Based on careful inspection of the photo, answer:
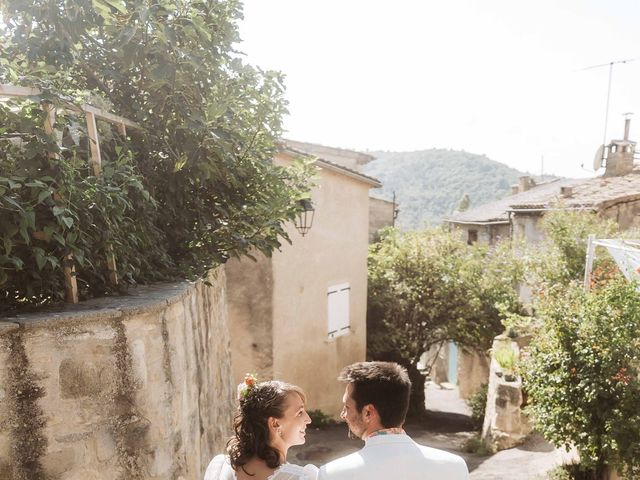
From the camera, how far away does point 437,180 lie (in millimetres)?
91562

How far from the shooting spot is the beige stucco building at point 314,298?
9828mm

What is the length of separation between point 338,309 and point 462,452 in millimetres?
4018

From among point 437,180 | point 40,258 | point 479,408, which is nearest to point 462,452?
point 479,408

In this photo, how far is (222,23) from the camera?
431cm

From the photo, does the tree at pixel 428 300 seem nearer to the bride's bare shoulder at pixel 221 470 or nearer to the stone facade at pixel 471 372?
the stone facade at pixel 471 372

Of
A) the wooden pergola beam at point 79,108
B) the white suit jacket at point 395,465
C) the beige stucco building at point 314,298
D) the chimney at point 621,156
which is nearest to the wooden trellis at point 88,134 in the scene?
the wooden pergola beam at point 79,108

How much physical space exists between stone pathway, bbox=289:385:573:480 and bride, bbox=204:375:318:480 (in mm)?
6982

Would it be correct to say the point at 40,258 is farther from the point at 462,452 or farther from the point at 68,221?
the point at 462,452

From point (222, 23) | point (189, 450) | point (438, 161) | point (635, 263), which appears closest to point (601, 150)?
point (635, 263)

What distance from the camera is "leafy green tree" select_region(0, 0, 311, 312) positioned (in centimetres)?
283

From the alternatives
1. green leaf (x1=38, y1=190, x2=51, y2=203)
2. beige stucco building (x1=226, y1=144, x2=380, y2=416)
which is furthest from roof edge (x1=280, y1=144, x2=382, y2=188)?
green leaf (x1=38, y1=190, x2=51, y2=203)

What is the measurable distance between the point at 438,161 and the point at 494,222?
252 feet

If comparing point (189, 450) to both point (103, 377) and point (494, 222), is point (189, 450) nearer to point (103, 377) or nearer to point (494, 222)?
point (103, 377)

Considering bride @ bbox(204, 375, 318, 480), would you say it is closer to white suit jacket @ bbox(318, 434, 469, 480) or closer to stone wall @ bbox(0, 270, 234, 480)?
white suit jacket @ bbox(318, 434, 469, 480)
